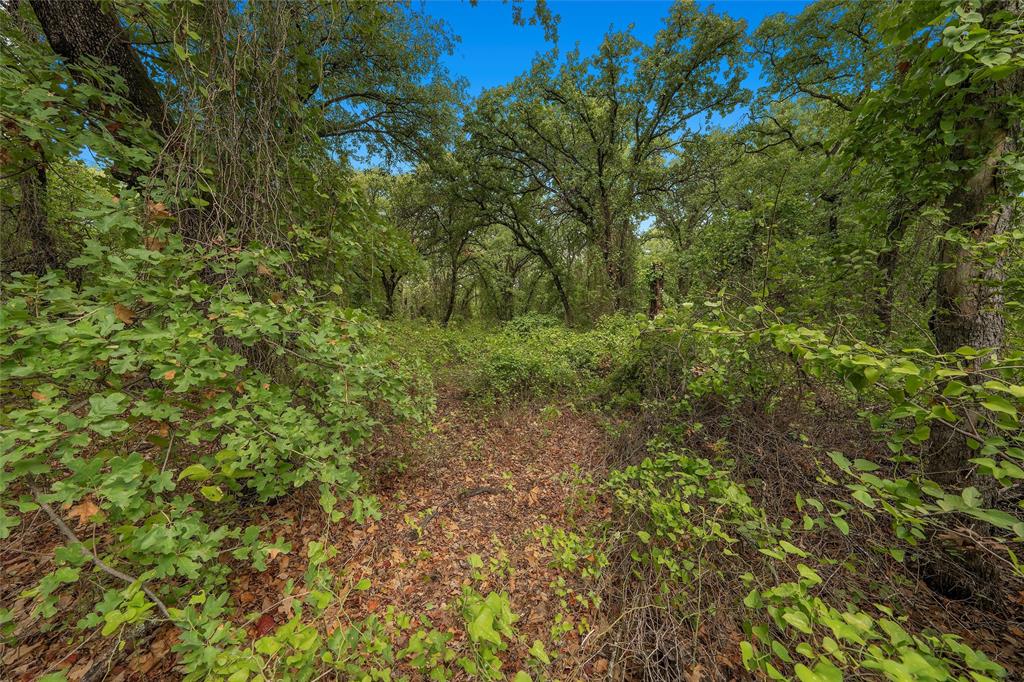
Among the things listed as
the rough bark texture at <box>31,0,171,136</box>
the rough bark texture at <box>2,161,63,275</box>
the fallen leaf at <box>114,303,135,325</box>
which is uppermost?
the rough bark texture at <box>31,0,171,136</box>

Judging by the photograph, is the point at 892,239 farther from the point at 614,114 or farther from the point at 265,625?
the point at 614,114

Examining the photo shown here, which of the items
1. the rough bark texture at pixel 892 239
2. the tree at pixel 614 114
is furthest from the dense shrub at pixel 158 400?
the tree at pixel 614 114

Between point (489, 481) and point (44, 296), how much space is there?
133 inches

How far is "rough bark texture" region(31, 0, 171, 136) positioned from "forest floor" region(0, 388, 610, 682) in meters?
3.05

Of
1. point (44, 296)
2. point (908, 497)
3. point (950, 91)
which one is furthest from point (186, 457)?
point (950, 91)

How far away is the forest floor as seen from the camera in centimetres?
185

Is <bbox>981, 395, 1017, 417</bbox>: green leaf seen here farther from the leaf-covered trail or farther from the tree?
the tree

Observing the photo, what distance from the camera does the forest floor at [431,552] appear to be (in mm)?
1848

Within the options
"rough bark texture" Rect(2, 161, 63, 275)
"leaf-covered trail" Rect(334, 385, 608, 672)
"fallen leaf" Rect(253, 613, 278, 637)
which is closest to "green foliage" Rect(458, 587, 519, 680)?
"leaf-covered trail" Rect(334, 385, 608, 672)

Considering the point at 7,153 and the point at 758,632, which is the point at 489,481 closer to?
the point at 758,632

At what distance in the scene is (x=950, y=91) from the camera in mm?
1952

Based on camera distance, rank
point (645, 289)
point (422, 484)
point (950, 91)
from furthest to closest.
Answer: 1. point (645, 289)
2. point (422, 484)
3. point (950, 91)

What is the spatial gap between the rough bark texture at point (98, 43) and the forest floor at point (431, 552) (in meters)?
3.05

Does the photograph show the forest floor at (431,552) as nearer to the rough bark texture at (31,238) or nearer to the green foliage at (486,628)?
the green foliage at (486,628)
